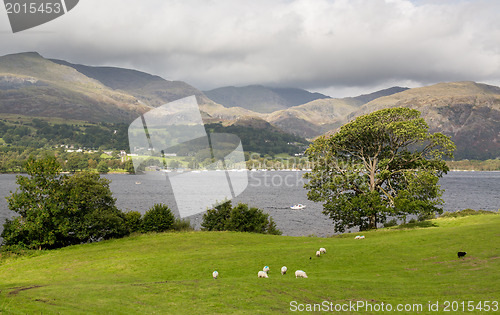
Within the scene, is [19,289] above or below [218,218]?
above

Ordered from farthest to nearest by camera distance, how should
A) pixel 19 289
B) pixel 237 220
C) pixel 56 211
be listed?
pixel 237 220
pixel 56 211
pixel 19 289

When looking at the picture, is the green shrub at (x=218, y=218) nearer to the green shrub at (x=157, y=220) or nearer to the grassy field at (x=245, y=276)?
the green shrub at (x=157, y=220)

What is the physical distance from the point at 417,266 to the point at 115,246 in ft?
113

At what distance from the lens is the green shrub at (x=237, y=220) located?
5641 centimetres

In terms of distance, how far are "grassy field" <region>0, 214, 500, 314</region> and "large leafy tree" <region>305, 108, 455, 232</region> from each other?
15.5m

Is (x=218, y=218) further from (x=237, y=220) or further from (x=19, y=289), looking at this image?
(x=19, y=289)

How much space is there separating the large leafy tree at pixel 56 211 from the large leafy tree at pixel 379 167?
33533mm

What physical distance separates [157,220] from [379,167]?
37681mm

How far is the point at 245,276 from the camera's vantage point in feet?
85.7

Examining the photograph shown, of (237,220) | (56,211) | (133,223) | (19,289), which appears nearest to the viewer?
(19,289)

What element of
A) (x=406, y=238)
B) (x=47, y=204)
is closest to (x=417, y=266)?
(x=406, y=238)

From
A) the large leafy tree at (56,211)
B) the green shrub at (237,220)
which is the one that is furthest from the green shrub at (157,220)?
the green shrub at (237,220)

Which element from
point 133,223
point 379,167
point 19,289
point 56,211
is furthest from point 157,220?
point 379,167

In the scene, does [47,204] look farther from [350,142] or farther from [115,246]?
[350,142]
